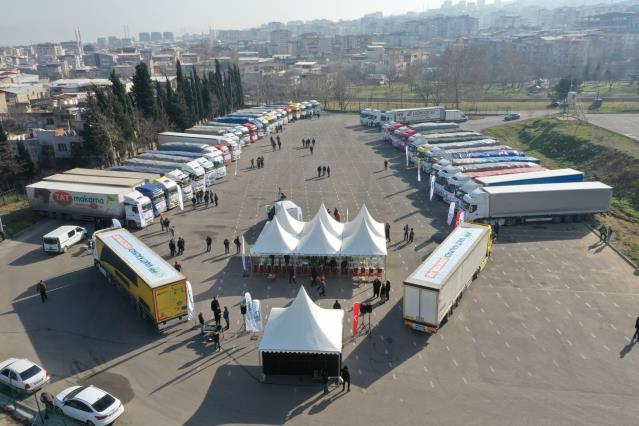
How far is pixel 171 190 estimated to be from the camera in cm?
3403

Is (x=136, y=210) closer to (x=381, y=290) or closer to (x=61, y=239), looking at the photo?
(x=61, y=239)

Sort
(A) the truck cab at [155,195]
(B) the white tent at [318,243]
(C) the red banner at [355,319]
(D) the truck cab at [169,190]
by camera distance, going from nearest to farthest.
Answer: (C) the red banner at [355,319] < (B) the white tent at [318,243] < (A) the truck cab at [155,195] < (D) the truck cab at [169,190]

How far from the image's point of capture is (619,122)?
185 feet

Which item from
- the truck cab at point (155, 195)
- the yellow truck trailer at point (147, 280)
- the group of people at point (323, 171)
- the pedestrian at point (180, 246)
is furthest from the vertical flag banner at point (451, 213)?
the truck cab at point (155, 195)

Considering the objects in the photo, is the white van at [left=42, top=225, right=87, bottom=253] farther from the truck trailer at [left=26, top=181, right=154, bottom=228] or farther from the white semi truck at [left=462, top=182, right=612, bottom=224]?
the white semi truck at [left=462, top=182, right=612, bottom=224]

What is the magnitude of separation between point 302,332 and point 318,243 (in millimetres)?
7834

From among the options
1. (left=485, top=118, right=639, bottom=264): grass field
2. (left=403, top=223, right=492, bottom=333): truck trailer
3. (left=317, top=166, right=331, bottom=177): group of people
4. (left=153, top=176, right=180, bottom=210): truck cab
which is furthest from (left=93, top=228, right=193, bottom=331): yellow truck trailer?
(left=485, top=118, right=639, bottom=264): grass field

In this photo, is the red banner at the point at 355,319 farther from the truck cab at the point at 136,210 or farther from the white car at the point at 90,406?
the truck cab at the point at 136,210

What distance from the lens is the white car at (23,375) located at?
54.3ft

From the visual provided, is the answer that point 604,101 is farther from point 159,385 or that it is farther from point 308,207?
point 159,385

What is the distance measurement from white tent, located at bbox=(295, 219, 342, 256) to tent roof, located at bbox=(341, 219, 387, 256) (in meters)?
0.49

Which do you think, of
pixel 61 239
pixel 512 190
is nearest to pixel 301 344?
pixel 61 239

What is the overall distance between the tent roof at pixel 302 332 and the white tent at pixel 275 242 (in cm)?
655

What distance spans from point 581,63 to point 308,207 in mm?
120673
